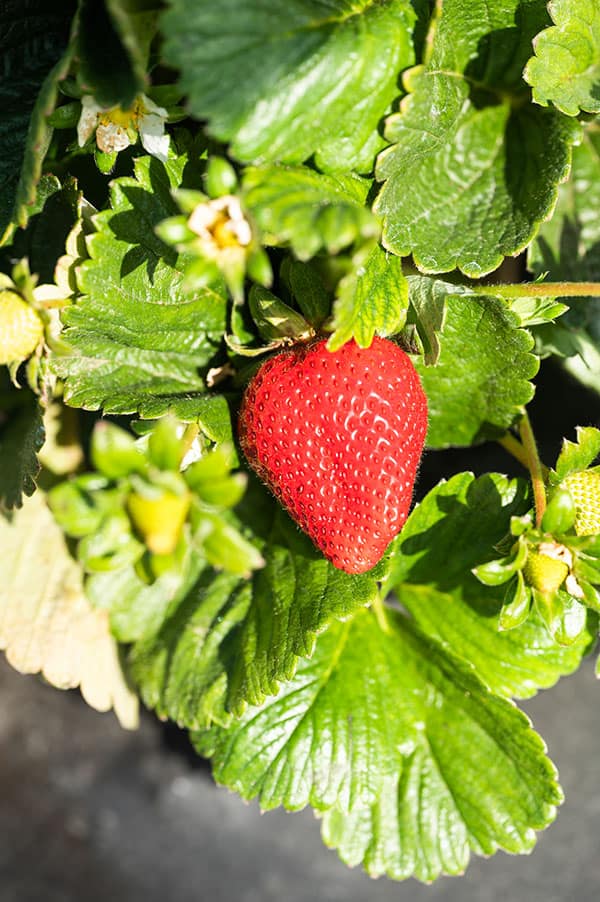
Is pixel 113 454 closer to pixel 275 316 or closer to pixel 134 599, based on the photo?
pixel 275 316

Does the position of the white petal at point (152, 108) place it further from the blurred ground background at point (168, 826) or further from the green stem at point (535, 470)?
the blurred ground background at point (168, 826)

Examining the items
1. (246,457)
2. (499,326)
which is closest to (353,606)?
(246,457)

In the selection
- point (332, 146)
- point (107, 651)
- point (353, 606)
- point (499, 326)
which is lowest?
point (107, 651)

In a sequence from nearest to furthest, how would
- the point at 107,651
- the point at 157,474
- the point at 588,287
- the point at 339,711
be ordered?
the point at 157,474, the point at 588,287, the point at 339,711, the point at 107,651

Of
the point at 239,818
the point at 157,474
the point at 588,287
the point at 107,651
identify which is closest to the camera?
the point at 157,474

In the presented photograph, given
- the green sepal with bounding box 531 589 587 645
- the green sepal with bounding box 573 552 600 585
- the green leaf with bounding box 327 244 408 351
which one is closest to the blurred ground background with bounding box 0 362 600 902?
the green sepal with bounding box 531 589 587 645

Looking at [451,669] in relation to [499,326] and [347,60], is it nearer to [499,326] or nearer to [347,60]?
[499,326]
